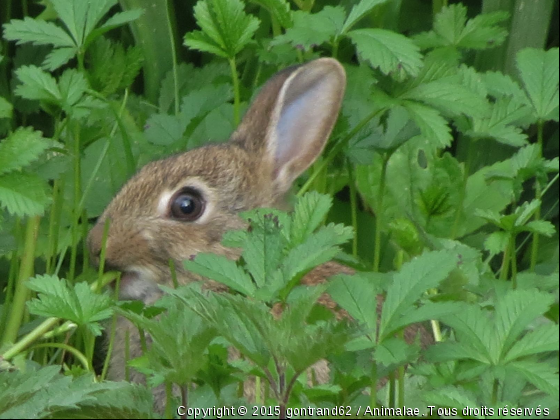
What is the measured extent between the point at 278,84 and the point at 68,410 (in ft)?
5.83

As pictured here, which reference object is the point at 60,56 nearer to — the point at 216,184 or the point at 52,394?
the point at 216,184

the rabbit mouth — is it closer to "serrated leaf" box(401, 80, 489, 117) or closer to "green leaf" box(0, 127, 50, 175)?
"green leaf" box(0, 127, 50, 175)

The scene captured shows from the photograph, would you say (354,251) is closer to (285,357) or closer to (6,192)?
(6,192)

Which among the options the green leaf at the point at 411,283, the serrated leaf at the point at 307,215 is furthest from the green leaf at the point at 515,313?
the serrated leaf at the point at 307,215

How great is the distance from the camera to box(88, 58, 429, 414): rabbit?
2.97 m

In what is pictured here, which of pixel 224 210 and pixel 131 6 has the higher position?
pixel 131 6

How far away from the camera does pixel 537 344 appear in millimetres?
1790

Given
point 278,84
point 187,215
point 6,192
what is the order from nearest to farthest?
point 6,192 < point 187,215 < point 278,84

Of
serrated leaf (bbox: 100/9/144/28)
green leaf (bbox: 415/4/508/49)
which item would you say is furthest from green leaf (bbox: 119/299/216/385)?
green leaf (bbox: 415/4/508/49)

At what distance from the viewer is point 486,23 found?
321 centimetres

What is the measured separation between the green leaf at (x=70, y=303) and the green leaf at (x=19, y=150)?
0.40 meters

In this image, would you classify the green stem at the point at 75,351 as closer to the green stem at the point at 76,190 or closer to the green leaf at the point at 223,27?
the green stem at the point at 76,190

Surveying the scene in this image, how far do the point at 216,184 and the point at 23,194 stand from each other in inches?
34.2

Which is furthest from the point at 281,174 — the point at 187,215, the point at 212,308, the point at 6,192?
the point at 212,308
